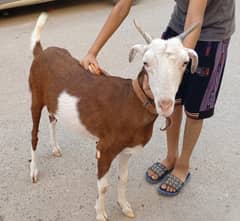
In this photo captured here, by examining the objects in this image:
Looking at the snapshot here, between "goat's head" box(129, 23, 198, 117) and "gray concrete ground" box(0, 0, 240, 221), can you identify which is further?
"gray concrete ground" box(0, 0, 240, 221)

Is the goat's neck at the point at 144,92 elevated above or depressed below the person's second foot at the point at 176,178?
above

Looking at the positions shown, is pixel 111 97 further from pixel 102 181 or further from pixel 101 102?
pixel 102 181

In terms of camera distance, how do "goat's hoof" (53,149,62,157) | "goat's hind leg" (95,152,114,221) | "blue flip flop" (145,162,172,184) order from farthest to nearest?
"goat's hoof" (53,149,62,157) < "blue flip flop" (145,162,172,184) < "goat's hind leg" (95,152,114,221)

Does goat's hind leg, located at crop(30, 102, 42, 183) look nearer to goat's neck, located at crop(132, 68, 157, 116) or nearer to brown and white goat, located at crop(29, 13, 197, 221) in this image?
brown and white goat, located at crop(29, 13, 197, 221)

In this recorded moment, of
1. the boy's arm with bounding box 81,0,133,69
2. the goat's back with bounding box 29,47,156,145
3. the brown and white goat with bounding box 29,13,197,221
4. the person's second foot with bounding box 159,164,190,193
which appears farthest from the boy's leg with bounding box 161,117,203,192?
the boy's arm with bounding box 81,0,133,69

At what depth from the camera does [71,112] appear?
2.36 meters

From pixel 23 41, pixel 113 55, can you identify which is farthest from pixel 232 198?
pixel 23 41

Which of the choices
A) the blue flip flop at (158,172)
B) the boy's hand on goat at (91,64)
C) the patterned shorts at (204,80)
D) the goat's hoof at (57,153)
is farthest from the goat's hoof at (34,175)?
the patterned shorts at (204,80)

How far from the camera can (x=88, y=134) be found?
7.75 ft

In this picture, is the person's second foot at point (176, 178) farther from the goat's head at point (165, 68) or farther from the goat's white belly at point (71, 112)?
the goat's head at point (165, 68)

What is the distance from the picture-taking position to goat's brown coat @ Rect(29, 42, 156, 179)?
7.09ft

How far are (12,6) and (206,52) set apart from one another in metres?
3.77

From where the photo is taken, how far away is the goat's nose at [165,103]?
5.76ft

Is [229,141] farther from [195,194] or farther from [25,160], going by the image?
[25,160]
